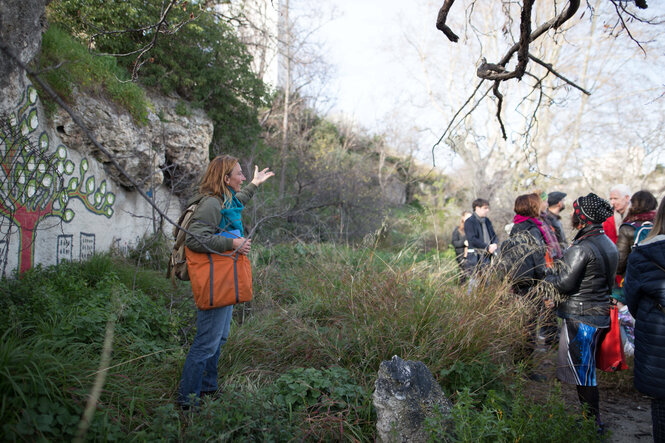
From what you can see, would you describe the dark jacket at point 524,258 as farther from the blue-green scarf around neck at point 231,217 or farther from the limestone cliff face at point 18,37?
the limestone cliff face at point 18,37

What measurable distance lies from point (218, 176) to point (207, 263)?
65 centimetres

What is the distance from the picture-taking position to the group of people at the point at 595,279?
2.43m

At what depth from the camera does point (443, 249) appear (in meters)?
12.3

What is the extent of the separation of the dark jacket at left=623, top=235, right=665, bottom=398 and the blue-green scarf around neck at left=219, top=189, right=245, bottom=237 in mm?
2694

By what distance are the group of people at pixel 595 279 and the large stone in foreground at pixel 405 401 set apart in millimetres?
1294

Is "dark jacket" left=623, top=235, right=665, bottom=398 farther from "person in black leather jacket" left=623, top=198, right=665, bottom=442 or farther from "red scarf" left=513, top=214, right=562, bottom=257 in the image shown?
"red scarf" left=513, top=214, right=562, bottom=257

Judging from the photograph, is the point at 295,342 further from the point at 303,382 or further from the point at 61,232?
the point at 61,232

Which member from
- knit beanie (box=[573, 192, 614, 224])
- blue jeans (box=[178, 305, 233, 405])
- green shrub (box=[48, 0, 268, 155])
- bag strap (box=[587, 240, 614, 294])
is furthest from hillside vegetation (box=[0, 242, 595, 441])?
green shrub (box=[48, 0, 268, 155])

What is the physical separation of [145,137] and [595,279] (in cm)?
625

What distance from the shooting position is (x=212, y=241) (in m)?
2.62

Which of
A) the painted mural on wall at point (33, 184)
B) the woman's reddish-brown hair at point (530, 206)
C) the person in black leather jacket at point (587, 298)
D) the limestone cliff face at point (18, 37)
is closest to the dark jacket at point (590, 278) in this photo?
the person in black leather jacket at point (587, 298)

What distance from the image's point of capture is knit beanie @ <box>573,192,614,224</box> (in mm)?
3135

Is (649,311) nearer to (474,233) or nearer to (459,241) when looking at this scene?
(474,233)

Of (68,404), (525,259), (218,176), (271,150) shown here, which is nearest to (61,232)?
(218,176)
